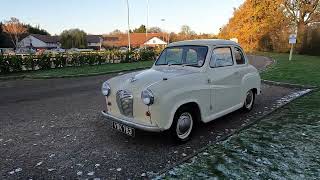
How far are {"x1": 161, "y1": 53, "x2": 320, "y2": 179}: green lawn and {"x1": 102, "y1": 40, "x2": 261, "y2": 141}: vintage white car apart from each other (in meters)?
0.70

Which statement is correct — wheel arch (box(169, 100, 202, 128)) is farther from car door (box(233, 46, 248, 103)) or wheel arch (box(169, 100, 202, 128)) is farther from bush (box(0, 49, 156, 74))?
bush (box(0, 49, 156, 74))

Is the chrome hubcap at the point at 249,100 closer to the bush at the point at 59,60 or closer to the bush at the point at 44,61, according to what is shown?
the bush at the point at 59,60

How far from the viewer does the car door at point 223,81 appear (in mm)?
5836

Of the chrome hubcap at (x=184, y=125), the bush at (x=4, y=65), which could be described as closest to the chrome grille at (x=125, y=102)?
the chrome hubcap at (x=184, y=125)

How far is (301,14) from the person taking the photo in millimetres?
39000

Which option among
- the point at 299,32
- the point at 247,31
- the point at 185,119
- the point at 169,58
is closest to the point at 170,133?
the point at 185,119

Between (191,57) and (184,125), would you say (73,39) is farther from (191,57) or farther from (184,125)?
(184,125)

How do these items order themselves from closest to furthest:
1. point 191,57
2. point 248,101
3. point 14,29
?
1. point 191,57
2. point 248,101
3. point 14,29

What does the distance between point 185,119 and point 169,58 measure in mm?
1662

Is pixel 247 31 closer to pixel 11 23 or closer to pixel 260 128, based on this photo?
pixel 260 128

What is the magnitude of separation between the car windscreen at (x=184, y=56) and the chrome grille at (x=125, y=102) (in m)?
1.48

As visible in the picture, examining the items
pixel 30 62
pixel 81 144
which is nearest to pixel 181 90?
pixel 81 144

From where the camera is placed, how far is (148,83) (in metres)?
4.98

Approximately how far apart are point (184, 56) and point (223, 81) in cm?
93
